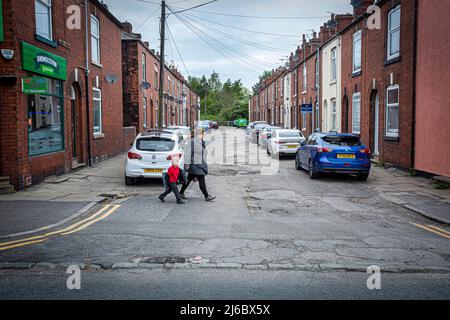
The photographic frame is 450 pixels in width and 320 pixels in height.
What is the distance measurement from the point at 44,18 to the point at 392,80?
12.6 meters

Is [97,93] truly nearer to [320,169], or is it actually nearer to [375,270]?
[320,169]

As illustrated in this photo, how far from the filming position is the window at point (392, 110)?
667 inches

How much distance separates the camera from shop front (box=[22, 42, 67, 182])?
11.6 m

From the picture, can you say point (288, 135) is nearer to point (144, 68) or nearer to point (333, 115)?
point (333, 115)

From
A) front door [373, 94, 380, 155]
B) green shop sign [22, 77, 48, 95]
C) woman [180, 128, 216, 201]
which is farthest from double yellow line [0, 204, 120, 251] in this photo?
front door [373, 94, 380, 155]

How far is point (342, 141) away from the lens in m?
14.3

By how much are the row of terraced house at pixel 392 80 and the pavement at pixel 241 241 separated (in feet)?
9.70

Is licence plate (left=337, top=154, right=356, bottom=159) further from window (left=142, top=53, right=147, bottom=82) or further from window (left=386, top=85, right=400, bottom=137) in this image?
window (left=142, top=53, right=147, bottom=82)

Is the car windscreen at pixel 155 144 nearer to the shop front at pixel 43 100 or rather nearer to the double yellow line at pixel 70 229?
the shop front at pixel 43 100

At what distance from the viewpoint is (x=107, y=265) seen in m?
5.57

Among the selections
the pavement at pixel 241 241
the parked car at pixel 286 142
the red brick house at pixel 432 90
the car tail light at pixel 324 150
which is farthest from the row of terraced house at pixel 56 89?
the red brick house at pixel 432 90

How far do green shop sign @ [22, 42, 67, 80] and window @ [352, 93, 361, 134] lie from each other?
13853 millimetres
